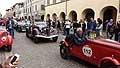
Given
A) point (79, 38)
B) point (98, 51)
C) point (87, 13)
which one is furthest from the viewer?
point (87, 13)

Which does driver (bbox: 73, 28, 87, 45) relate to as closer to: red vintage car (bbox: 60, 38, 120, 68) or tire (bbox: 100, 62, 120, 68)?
red vintage car (bbox: 60, 38, 120, 68)

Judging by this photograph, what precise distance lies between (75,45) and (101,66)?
6.40ft

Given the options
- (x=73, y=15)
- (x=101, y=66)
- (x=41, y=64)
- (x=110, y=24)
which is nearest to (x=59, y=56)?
(x=41, y=64)

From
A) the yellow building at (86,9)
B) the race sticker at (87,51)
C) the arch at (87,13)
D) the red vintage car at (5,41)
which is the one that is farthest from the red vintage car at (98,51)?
the arch at (87,13)

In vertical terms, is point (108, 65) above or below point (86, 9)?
below

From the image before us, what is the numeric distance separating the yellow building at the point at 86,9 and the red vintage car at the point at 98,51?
1456 centimetres

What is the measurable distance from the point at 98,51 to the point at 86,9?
21.2m

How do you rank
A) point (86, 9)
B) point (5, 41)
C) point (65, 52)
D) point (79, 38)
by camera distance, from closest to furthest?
point (79, 38) → point (65, 52) → point (5, 41) → point (86, 9)

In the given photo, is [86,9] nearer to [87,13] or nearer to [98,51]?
[87,13]

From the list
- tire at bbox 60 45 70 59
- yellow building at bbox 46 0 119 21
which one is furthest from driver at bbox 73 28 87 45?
yellow building at bbox 46 0 119 21

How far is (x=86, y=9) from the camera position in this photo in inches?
1089

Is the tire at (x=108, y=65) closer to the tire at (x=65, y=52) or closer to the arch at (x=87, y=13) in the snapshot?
the tire at (x=65, y=52)

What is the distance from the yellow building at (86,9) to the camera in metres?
23.7

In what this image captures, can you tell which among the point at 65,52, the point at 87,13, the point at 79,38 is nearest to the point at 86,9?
the point at 87,13
